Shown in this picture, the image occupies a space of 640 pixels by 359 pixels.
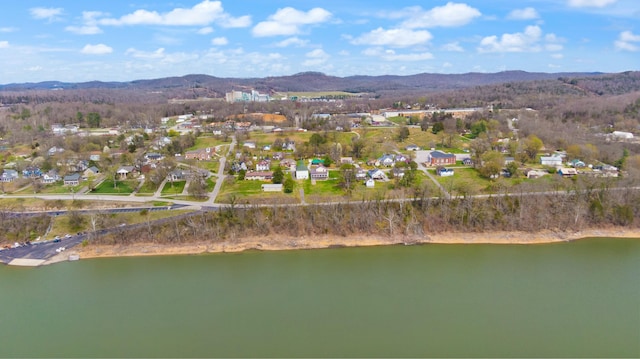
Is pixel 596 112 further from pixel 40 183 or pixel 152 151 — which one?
pixel 40 183

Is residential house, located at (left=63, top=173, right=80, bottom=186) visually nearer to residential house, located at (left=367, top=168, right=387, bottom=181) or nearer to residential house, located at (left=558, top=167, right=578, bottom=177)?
residential house, located at (left=367, top=168, right=387, bottom=181)

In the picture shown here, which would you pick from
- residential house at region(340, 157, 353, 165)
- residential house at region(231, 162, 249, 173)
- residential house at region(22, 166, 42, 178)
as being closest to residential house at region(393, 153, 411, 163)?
residential house at region(340, 157, 353, 165)

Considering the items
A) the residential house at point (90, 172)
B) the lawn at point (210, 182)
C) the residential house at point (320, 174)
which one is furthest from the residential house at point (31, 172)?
the residential house at point (320, 174)

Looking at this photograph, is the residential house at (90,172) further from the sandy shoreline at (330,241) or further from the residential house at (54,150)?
the sandy shoreline at (330,241)

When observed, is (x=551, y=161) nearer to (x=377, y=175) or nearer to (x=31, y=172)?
(x=377, y=175)

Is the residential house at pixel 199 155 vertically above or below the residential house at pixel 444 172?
above

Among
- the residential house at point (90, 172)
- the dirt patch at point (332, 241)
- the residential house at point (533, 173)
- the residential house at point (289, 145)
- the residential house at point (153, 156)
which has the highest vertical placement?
the residential house at point (289, 145)

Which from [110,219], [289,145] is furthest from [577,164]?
[110,219]

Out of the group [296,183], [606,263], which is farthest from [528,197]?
[296,183]
